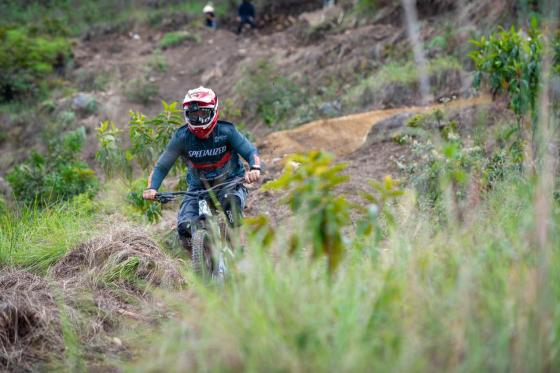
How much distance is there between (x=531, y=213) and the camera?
428 cm

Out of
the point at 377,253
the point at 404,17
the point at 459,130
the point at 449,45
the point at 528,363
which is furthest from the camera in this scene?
the point at 404,17

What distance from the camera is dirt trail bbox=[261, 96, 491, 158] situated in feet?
42.6

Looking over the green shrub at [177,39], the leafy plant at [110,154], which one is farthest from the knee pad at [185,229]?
the green shrub at [177,39]

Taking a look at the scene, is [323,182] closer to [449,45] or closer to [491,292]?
[491,292]

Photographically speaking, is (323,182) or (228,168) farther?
(228,168)

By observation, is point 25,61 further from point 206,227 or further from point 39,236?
point 206,227

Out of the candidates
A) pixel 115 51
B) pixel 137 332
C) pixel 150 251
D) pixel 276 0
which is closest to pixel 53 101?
pixel 115 51

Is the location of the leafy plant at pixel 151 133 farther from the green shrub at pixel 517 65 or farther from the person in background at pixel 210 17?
the person in background at pixel 210 17

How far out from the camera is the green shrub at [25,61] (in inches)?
913

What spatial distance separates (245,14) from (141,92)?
652 centimetres

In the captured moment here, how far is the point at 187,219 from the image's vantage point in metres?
6.50

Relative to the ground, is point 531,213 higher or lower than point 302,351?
higher

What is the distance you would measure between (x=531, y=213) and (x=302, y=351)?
6.11ft

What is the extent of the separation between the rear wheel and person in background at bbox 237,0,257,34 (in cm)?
2010
